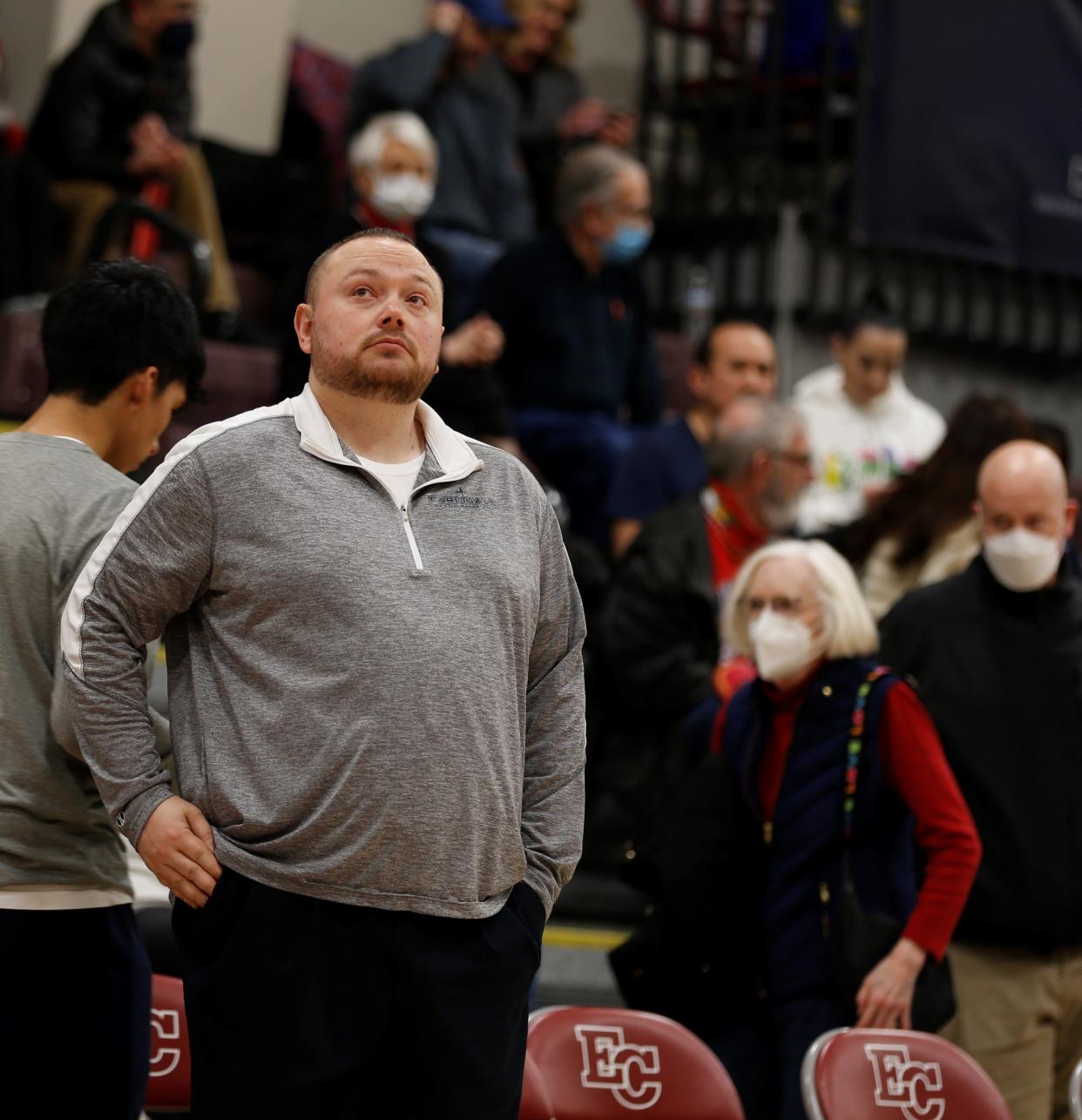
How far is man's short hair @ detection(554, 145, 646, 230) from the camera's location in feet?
19.4

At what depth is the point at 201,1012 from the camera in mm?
2375

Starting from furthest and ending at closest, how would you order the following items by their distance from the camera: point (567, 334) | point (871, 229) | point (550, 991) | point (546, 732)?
point (871, 229)
point (567, 334)
point (550, 991)
point (546, 732)

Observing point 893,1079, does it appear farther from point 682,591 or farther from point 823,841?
point 682,591

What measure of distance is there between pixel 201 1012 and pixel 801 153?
6527mm

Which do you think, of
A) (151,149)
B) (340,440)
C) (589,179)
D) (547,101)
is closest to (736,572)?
(589,179)

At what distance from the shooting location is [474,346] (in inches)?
203

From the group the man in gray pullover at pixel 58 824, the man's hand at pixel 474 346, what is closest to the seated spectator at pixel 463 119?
the man's hand at pixel 474 346

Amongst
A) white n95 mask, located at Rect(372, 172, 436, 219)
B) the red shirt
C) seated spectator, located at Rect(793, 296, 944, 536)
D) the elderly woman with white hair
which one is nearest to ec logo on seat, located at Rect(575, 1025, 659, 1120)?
the elderly woman with white hair

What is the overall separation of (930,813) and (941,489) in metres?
1.44

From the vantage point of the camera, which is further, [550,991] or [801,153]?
[801,153]

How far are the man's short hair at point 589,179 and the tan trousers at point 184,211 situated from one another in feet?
3.84

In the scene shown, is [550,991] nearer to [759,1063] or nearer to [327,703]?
[759,1063]

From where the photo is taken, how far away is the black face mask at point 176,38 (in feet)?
21.6

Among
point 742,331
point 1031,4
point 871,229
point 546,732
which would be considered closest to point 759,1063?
point 546,732
